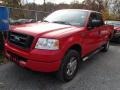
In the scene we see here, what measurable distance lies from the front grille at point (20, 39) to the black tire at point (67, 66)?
841mm

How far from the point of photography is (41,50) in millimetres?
3773

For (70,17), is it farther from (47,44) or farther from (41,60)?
(41,60)

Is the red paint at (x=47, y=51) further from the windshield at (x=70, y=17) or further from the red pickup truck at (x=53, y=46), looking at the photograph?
the windshield at (x=70, y=17)

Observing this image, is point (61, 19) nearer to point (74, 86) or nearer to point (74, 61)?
point (74, 61)

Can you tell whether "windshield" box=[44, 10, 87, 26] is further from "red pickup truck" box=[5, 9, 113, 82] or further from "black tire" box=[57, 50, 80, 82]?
"black tire" box=[57, 50, 80, 82]

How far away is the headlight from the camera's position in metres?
3.80

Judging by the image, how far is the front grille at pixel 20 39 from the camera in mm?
3922

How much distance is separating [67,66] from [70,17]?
1.67 meters

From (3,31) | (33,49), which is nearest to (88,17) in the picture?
(33,49)

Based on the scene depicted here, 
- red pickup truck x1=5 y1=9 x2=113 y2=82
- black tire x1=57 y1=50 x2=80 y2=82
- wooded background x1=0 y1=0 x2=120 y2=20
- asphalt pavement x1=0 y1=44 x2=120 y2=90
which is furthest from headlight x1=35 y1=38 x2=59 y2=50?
wooded background x1=0 y1=0 x2=120 y2=20

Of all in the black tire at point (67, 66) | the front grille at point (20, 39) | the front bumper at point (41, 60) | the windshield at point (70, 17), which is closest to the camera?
the front bumper at point (41, 60)

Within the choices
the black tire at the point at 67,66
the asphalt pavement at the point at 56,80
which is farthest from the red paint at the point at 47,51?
the asphalt pavement at the point at 56,80

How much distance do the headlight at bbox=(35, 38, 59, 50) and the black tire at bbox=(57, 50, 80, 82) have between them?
450mm

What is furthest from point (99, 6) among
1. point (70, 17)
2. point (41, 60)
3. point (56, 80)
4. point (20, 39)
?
point (41, 60)
